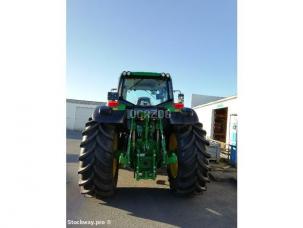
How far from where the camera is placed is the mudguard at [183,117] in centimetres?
387

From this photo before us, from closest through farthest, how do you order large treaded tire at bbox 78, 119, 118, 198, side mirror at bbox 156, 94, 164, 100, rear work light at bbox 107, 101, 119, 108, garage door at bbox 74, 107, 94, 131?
large treaded tire at bbox 78, 119, 118, 198 < rear work light at bbox 107, 101, 119, 108 < side mirror at bbox 156, 94, 164, 100 < garage door at bbox 74, 107, 94, 131

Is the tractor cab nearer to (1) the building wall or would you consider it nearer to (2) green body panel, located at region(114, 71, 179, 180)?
(2) green body panel, located at region(114, 71, 179, 180)

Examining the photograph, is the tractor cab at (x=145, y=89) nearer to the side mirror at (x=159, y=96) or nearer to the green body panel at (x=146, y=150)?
the side mirror at (x=159, y=96)

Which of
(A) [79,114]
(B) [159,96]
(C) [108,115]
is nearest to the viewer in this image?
(C) [108,115]

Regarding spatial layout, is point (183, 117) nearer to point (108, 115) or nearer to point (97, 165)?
point (108, 115)

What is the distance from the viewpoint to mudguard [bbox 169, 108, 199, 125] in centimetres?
387

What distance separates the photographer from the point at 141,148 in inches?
151

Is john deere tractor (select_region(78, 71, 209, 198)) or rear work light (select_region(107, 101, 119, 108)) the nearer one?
john deere tractor (select_region(78, 71, 209, 198))

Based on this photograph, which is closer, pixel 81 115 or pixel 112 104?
pixel 112 104

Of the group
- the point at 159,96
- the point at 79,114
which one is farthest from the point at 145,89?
the point at 79,114

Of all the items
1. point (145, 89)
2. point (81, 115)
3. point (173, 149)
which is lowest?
point (173, 149)

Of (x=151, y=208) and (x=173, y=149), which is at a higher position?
(x=173, y=149)

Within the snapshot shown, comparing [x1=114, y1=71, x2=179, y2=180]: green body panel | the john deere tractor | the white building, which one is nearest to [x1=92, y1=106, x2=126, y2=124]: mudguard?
the john deere tractor

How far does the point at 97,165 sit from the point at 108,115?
0.79 m
